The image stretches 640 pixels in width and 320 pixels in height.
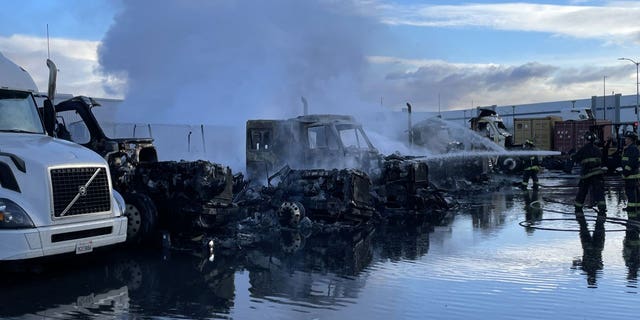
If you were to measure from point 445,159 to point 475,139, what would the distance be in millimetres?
6316

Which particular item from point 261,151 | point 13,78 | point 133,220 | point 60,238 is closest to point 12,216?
point 60,238

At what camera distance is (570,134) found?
110ft

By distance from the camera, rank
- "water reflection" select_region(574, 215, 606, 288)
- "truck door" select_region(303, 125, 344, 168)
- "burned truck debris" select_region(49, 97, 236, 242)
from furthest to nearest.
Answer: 1. "truck door" select_region(303, 125, 344, 168)
2. "burned truck debris" select_region(49, 97, 236, 242)
3. "water reflection" select_region(574, 215, 606, 288)

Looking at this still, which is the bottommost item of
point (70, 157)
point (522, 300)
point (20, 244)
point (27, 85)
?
point (522, 300)

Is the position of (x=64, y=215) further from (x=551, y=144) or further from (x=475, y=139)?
(x=551, y=144)

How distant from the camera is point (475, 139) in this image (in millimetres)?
23781

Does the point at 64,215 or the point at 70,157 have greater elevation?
the point at 70,157

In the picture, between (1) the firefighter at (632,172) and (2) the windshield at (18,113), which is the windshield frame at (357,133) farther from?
Result: (2) the windshield at (18,113)

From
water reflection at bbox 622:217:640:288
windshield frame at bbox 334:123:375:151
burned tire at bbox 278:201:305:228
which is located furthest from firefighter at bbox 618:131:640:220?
burned tire at bbox 278:201:305:228

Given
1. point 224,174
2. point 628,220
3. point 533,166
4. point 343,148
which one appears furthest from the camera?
point 533,166

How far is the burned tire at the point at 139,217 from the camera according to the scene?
8.81 meters

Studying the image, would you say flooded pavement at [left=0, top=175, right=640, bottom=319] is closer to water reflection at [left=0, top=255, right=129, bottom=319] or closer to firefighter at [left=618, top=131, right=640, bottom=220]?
water reflection at [left=0, top=255, right=129, bottom=319]

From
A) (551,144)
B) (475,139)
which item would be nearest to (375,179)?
Result: (475,139)

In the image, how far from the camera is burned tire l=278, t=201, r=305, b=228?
1095cm
